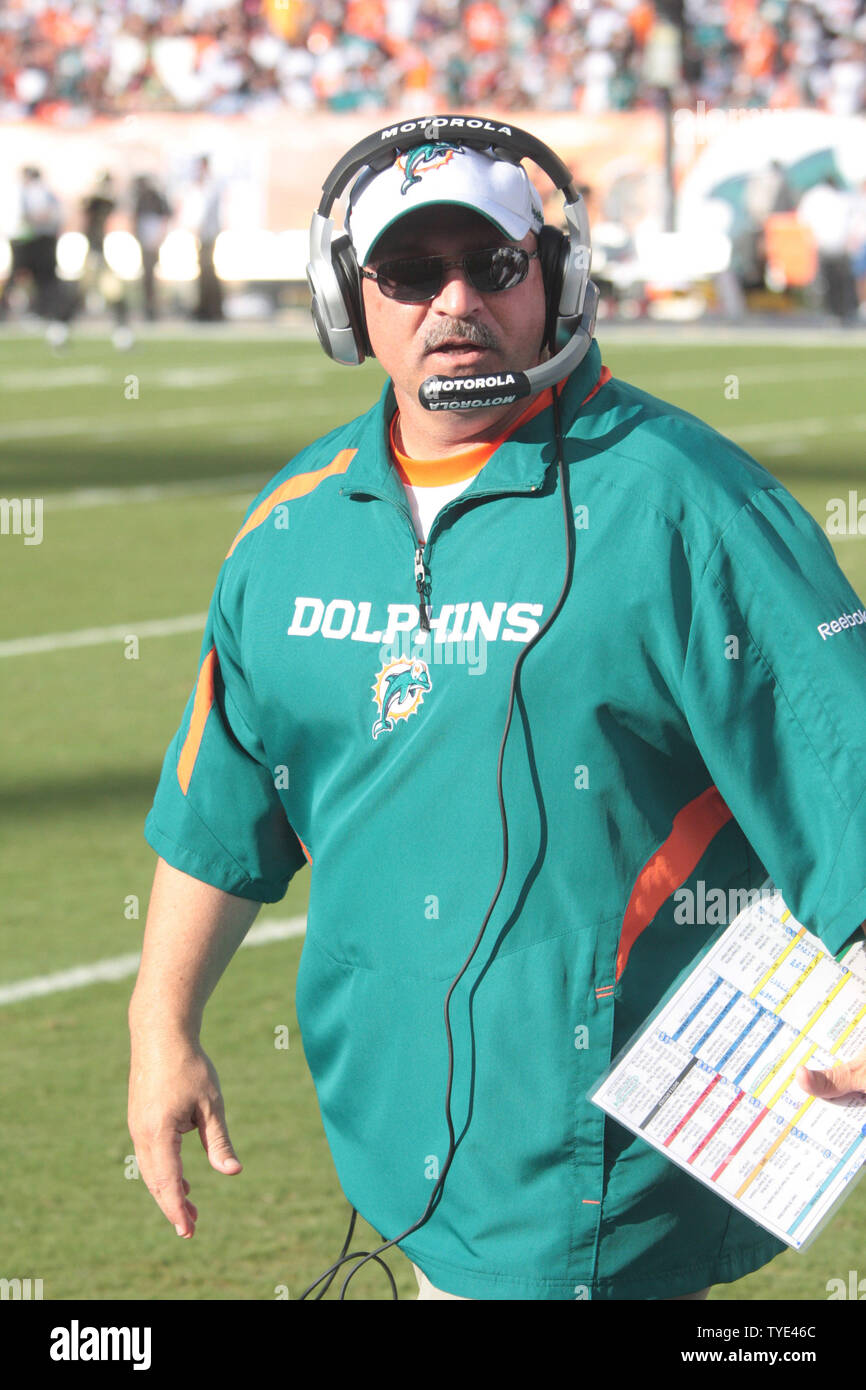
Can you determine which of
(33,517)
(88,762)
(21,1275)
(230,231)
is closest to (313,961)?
(21,1275)

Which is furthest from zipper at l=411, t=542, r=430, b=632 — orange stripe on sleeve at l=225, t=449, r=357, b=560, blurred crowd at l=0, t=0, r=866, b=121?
blurred crowd at l=0, t=0, r=866, b=121

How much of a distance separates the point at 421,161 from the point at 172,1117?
1261 millimetres

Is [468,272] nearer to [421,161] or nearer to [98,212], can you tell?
[421,161]

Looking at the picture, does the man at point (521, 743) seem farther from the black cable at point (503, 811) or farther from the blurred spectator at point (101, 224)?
the blurred spectator at point (101, 224)

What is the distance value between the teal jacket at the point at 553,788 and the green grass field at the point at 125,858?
1269 mm

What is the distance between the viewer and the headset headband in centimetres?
248

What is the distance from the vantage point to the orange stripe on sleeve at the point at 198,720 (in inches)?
108

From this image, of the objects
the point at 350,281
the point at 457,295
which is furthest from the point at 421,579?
the point at 350,281

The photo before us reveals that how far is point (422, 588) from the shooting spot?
2.44 meters

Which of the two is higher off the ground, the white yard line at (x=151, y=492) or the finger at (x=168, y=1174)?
the finger at (x=168, y=1174)

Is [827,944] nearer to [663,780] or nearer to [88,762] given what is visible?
[663,780]

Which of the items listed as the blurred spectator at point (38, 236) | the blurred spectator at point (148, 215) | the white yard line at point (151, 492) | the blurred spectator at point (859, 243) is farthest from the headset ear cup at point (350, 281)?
the blurred spectator at point (148, 215)

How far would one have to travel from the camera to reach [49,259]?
26.5 m

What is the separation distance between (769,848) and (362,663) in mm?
534
